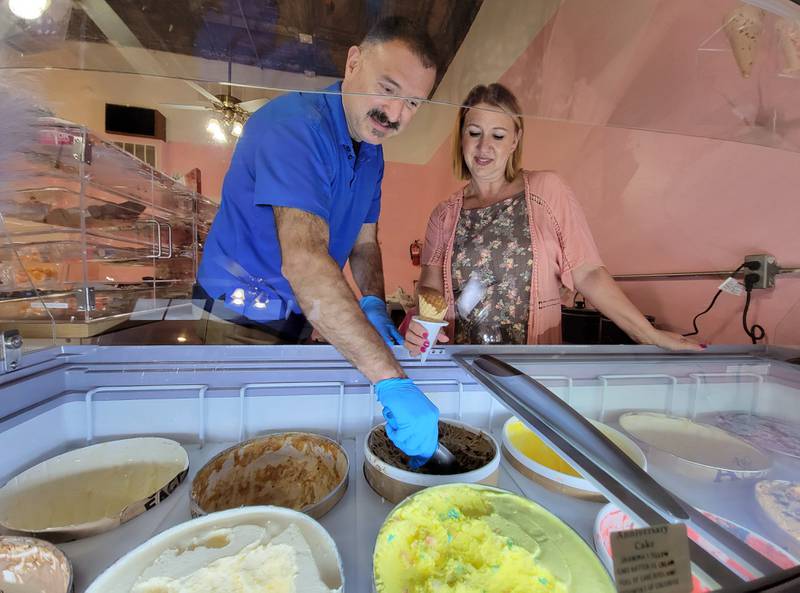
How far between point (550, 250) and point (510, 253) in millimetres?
180

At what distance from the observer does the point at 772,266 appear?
1349 millimetres

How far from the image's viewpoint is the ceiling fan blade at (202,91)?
69 cm

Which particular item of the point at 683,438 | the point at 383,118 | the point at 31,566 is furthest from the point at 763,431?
the point at 31,566

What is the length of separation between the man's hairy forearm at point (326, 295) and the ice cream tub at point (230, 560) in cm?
36

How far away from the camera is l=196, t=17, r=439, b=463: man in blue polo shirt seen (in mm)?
707

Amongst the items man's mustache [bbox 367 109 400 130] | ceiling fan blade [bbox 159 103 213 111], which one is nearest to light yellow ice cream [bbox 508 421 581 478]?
man's mustache [bbox 367 109 400 130]

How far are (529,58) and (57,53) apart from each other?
1.00 meters

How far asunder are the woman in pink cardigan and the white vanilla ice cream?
1.21 m

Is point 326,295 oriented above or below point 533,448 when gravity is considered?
above

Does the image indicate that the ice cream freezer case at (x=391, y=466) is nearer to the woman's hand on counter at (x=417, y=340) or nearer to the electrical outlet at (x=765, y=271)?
the woman's hand on counter at (x=417, y=340)

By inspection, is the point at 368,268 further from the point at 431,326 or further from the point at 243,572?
the point at 243,572

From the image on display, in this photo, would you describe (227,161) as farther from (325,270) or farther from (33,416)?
(33,416)

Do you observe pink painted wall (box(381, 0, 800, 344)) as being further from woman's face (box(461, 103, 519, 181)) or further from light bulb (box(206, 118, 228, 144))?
light bulb (box(206, 118, 228, 144))

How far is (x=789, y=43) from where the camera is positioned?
0.89 meters
